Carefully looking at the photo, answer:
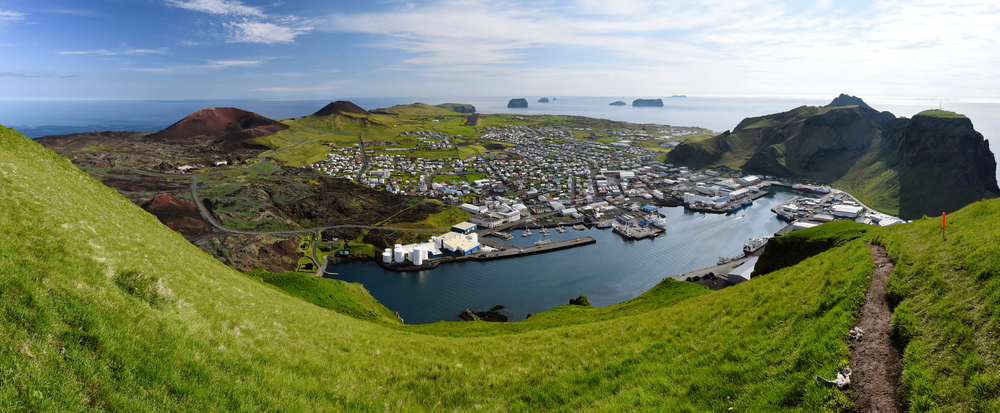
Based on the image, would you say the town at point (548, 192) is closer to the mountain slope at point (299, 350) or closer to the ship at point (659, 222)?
the ship at point (659, 222)

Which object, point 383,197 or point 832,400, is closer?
point 832,400

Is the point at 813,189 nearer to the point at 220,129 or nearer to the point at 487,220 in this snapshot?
the point at 487,220

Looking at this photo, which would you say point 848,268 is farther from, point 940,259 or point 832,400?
point 832,400

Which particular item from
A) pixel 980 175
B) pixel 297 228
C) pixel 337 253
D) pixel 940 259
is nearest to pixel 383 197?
pixel 297 228

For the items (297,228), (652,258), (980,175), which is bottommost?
(652,258)

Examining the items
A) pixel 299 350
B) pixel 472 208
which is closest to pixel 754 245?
pixel 472 208

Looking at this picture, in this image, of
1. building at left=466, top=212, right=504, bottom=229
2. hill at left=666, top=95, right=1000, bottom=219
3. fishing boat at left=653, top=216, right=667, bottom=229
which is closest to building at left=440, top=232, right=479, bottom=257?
building at left=466, top=212, right=504, bottom=229
